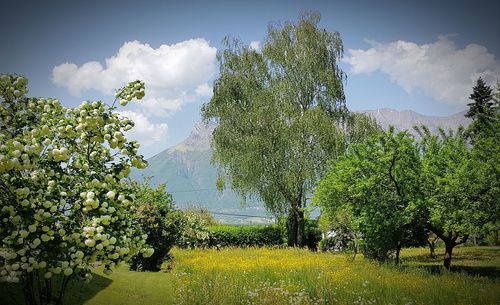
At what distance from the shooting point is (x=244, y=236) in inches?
1216

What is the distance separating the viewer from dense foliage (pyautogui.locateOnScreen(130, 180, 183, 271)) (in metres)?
17.6

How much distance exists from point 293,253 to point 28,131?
18.7m

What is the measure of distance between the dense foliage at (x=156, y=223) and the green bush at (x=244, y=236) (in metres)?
10.8

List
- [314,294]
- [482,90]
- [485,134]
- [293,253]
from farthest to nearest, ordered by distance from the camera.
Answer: [482,90], [293,253], [485,134], [314,294]

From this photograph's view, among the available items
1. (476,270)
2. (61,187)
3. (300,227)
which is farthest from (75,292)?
(300,227)

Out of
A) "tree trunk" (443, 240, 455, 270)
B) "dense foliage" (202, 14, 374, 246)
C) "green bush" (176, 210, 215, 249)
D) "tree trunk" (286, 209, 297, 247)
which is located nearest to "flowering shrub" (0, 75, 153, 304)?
"green bush" (176, 210, 215, 249)

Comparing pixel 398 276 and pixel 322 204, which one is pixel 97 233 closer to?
pixel 398 276

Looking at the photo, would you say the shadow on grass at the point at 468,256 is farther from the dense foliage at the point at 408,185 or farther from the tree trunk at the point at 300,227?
the tree trunk at the point at 300,227

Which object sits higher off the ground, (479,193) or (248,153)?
(248,153)

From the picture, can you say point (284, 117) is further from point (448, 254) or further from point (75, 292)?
point (75, 292)

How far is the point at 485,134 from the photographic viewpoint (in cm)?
1781

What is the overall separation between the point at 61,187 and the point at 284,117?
2490 centimetres

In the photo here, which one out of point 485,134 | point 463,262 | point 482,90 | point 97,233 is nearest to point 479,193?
point 485,134

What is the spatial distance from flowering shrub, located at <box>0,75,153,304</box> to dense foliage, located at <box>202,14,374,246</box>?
2242 centimetres
